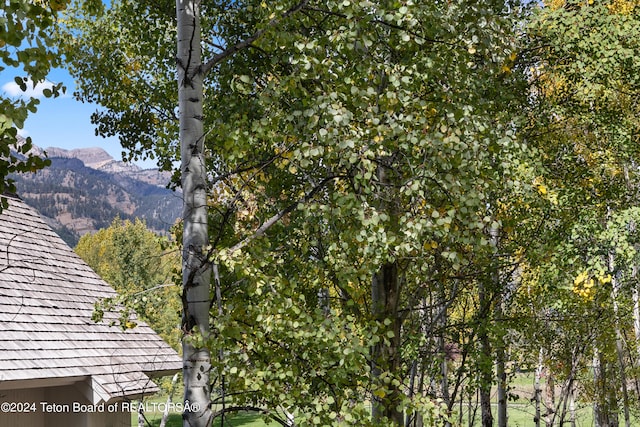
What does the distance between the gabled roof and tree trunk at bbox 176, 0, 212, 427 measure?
353 cm

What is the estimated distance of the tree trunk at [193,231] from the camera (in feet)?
13.7

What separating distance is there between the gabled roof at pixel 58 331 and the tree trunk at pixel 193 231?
11.6 feet

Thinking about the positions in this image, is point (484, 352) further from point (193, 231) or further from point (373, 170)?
point (193, 231)

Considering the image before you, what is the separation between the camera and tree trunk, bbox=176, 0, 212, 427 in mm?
4168

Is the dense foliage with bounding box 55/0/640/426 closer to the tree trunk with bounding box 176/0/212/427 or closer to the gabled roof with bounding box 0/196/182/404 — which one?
the tree trunk with bounding box 176/0/212/427

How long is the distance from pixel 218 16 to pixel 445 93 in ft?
13.2

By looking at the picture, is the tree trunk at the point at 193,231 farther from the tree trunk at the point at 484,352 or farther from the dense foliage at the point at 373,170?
the tree trunk at the point at 484,352

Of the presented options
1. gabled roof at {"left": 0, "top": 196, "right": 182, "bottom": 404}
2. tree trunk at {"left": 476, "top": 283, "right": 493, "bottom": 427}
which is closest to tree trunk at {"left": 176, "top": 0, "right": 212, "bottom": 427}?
gabled roof at {"left": 0, "top": 196, "right": 182, "bottom": 404}

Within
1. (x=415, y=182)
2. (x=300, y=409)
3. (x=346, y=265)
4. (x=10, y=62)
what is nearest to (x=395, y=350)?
(x=346, y=265)

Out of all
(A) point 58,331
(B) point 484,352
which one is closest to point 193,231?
(A) point 58,331

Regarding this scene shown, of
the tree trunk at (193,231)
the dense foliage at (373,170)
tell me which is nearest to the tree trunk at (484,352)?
the dense foliage at (373,170)

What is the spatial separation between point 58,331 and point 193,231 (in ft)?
19.4

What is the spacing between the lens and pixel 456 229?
476cm

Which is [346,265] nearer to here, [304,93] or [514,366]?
[304,93]
